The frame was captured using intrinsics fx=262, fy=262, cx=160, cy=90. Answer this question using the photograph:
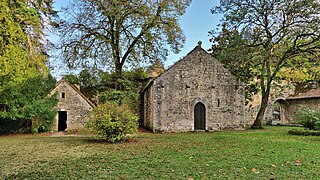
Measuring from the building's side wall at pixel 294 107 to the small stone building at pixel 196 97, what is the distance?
8.76 meters

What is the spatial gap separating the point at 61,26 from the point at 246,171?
1930 cm

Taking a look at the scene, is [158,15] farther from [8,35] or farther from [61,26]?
[8,35]

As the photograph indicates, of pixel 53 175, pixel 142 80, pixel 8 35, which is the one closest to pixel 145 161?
pixel 53 175

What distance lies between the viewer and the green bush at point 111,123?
11766 millimetres

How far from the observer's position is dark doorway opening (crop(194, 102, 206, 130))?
19.2 meters

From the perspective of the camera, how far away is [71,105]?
65.7 ft

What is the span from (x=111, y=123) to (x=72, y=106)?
31.3ft

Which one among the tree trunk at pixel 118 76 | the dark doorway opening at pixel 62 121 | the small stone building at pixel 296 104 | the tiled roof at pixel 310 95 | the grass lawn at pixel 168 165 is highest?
the tree trunk at pixel 118 76

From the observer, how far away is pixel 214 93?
19.5m

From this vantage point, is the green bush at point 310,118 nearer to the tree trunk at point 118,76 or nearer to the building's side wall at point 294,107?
the building's side wall at point 294,107

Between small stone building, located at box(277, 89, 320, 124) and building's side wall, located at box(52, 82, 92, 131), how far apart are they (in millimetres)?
18277

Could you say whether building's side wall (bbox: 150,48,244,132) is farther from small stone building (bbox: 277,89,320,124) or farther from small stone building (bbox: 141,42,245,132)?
small stone building (bbox: 277,89,320,124)

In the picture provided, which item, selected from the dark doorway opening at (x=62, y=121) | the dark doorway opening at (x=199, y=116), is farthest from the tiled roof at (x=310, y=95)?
the dark doorway opening at (x=62, y=121)

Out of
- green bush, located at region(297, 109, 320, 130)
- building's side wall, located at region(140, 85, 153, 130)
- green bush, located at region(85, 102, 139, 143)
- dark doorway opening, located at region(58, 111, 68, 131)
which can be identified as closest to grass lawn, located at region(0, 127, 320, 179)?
green bush, located at region(85, 102, 139, 143)
